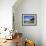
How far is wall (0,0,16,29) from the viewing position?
4.82 meters

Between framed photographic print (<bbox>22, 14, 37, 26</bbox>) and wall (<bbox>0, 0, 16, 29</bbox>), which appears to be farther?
framed photographic print (<bbox>22, 14, 37, 26</bbox>)

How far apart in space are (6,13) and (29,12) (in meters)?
1.70

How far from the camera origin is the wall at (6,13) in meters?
4.82

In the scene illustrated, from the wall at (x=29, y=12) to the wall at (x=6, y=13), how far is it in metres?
1.34

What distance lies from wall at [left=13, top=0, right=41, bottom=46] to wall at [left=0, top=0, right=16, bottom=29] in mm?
1339

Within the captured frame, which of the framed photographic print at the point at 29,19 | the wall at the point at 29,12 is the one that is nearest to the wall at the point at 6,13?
the wall at the point at 29,12

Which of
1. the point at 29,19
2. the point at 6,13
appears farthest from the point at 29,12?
the point at 6,13

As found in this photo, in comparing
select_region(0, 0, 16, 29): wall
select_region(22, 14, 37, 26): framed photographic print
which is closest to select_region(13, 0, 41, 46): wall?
select_region(22, 14, 37, 26): framed photographic print

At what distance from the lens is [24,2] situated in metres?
6.27

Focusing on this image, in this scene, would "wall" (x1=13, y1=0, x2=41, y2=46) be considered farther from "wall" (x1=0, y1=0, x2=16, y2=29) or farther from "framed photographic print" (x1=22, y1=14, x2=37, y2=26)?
"wall" (x1=0, y1=0, x2=16, y2=29)

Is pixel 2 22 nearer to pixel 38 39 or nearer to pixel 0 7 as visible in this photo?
pixel 0 7

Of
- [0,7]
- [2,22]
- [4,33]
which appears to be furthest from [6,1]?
[4,33]

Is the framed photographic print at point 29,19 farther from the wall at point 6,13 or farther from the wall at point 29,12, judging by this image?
the wall at point 6,13

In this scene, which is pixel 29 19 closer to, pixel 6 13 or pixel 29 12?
pixel 29 12
